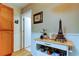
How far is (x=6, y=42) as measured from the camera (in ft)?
4.89

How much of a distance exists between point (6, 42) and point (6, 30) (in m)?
0.17

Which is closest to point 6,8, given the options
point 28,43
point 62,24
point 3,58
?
point 28,43

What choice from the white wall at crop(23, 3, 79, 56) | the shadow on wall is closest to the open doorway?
the white wall at crop(23, 3, 79, 56)

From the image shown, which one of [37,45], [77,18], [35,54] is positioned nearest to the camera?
Answer: [77,18]

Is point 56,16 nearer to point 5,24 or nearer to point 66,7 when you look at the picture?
point 66,7

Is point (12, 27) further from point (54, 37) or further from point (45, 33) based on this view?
point (54, 37)

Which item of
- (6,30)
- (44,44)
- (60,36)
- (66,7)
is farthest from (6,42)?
(66,7)

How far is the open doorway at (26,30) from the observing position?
155cm

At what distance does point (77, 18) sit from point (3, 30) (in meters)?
1.00

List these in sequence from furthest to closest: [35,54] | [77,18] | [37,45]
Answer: [37,45] → [35,54] → [77,18]

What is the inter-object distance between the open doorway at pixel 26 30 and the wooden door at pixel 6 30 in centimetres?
18

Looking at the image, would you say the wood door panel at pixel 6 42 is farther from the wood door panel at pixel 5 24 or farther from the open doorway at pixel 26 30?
the open doorway at pixel 26 30

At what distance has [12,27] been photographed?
4.96ft

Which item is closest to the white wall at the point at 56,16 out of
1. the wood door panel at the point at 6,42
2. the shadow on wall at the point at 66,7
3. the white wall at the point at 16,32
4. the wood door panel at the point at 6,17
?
the shadow on wall at the point at 66,7
